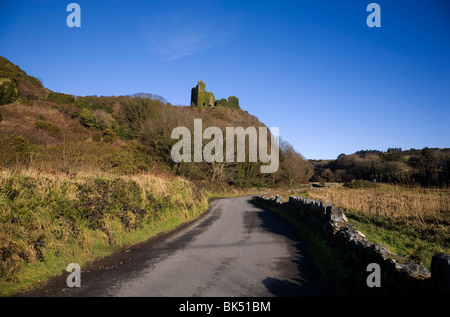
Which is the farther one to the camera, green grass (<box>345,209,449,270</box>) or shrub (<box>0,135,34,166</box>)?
shrub (<box>0,135,34,166</box>)

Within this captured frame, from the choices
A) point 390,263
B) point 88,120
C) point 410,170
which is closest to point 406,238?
point 390,263

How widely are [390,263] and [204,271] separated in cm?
346

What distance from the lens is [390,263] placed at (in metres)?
4.02

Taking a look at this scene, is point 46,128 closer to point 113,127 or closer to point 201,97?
point 113,127

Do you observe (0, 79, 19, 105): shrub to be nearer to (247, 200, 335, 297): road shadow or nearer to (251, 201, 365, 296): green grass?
(251, 201, 365, 296): green grass

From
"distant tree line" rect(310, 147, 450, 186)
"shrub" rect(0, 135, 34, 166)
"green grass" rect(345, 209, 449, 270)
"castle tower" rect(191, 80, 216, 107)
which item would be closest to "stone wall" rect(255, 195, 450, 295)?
→ "green grass" rect(345, 209, 449, 270)

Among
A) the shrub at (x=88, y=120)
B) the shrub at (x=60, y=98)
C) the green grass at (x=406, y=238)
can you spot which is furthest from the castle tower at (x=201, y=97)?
the green grass at (x=406, y=238)

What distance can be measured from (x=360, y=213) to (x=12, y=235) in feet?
39.9

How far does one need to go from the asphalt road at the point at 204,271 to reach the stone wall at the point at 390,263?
0.97 metres

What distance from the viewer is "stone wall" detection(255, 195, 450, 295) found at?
2973 mm

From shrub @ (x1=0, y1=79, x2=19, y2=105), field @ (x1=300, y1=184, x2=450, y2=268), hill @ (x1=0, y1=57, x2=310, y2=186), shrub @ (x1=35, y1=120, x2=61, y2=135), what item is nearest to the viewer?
field @ (x1=300, y1=184, x2=450, y2=268)

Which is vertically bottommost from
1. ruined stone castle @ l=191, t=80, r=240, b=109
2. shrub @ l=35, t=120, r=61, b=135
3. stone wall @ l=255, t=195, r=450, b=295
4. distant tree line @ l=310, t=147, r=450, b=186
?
stone wall @ l=255, t=195, r=450, b=295

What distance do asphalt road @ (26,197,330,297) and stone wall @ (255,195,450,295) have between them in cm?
97

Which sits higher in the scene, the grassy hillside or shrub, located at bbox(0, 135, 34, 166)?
shrub, located at bbox(0, 135, 34, 166)
